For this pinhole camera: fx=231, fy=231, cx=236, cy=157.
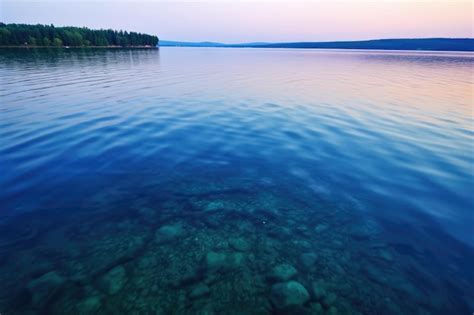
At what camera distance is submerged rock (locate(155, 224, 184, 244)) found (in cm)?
689

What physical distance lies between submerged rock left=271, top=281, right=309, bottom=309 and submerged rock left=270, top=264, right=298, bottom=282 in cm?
15

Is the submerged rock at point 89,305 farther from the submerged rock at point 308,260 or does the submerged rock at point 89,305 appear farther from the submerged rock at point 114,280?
the submerged rock at point 308,260

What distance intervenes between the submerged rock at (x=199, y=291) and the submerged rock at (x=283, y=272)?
5.43ft

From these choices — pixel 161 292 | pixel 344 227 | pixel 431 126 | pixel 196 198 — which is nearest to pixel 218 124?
pixel 196 198

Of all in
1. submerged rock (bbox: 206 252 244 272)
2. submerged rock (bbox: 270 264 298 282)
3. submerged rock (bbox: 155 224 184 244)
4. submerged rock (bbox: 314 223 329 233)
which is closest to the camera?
submerged rock (bbox: 270 264 298 282)

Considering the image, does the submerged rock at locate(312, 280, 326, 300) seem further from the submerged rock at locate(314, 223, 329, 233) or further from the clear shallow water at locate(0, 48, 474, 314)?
the submerged rock at locate(314, 223, 329, 233)

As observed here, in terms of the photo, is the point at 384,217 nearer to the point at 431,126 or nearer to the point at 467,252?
the point at 467,252

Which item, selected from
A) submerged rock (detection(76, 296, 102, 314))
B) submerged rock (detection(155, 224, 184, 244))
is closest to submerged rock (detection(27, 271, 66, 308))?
submerged rock (detection(76, 296, 102, 314))

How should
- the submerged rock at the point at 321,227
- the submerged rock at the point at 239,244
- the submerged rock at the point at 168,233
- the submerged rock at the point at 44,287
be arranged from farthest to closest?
the submerged rock at the point at 321,227, the submerged rock at the point at 168,233, the submerged rock at the point at 239,244, the submerged rock at the point at 44,287

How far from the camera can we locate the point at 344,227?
759 cm

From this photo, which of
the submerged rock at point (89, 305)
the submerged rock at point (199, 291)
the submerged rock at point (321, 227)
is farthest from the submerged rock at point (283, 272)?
the submerged rock at point (89, 305)

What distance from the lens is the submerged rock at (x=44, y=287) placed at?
512 cm

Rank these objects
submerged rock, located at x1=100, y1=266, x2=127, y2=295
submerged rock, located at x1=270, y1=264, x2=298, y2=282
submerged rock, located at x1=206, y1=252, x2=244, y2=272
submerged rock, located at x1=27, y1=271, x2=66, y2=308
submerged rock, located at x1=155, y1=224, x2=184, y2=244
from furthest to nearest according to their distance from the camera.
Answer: submerged rock, located at x1=155, y1=224, x2=184, y2=244, submerged rock, located at x1=206, y1=252, x2=244, y2=272, submerged rock, located at x1=270, y1=264, x2=298, y2=282, submerged rock, located at x1=100, y1=266, x2=127, y2=295, submerged rock, located at x1=27, y1=271, x2=66, y2=308

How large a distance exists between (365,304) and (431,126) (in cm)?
1745
